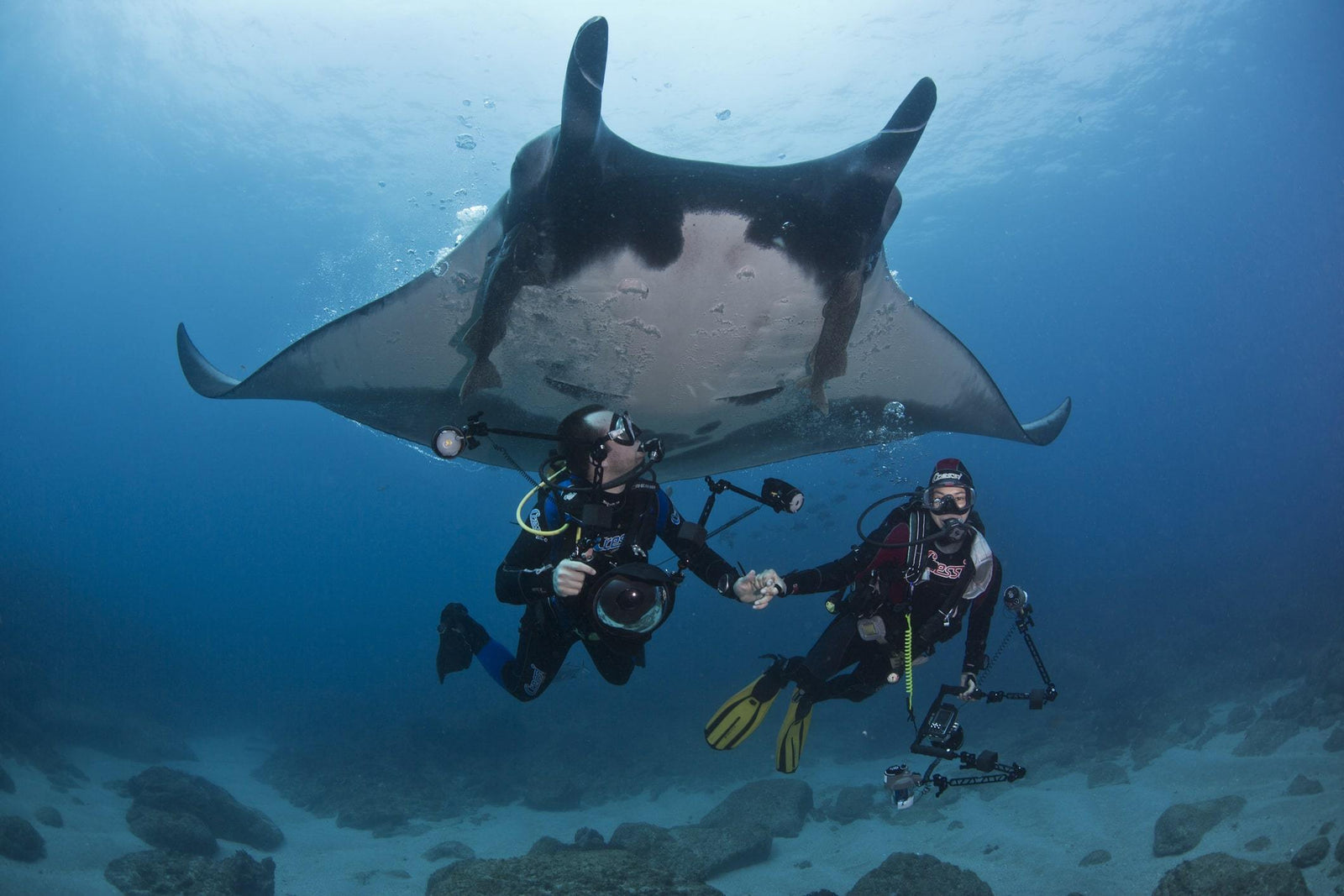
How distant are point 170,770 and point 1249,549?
168 ft

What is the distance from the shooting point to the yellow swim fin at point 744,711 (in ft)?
16.7

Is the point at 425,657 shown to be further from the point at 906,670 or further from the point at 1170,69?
the point at 1170,69

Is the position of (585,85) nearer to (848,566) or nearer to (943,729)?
(848,566)

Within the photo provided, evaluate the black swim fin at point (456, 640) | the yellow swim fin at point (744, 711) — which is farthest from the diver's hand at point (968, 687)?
the black swim fin at point (456, 640)

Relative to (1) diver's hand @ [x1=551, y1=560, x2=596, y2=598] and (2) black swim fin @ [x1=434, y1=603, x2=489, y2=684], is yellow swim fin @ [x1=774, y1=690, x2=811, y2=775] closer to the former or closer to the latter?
(2) black swim fin @ [x1=434, y1=603, x2=489, y2=684]

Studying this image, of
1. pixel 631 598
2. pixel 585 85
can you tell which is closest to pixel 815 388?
pixel 631 598

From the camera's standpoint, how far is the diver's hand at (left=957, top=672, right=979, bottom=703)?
4234 millimetres

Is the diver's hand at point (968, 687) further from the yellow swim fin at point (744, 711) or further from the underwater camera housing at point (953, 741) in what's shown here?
the yellow swim fin at point (744, 711)

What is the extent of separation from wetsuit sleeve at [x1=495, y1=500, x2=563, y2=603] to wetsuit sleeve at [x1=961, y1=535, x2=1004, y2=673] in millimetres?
3015

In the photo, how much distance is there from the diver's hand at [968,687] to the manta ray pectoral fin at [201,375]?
5.41 m

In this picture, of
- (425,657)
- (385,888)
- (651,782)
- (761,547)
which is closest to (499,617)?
(425,657)

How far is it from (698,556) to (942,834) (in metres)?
9.52

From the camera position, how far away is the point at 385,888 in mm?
9547

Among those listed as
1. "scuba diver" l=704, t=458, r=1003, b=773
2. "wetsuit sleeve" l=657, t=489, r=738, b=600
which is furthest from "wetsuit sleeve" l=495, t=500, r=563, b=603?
"scuba diver" l=704, t=458, r=1003, b=773
